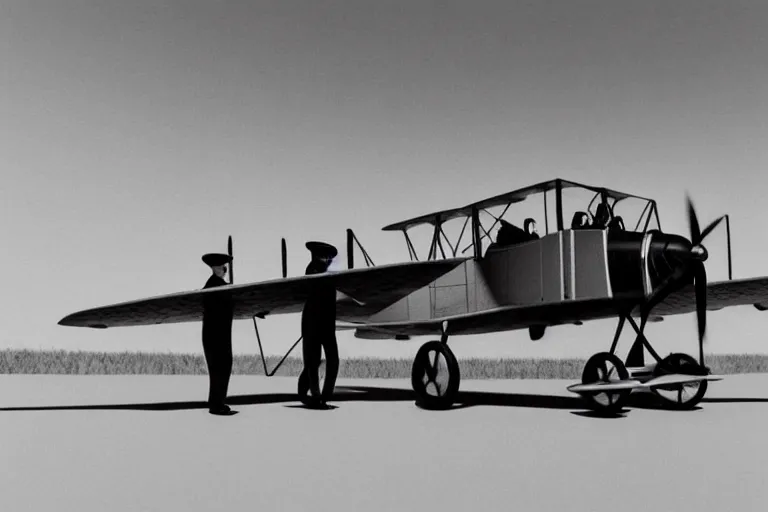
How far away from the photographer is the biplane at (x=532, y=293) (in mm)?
10883

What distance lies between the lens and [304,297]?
46.5 feet

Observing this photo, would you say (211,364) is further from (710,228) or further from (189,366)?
(189,366)

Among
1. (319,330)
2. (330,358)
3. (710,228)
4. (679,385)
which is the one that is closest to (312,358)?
(330,358)

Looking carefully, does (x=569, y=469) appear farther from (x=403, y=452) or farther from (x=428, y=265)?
(x=428, y=265)

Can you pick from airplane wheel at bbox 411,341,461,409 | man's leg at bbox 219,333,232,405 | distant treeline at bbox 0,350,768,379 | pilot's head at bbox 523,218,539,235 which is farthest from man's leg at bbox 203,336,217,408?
distant treeline at bbox 0,350,768,379

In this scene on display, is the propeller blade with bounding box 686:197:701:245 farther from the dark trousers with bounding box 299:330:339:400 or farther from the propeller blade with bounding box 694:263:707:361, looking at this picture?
the dark trousers with bounding box 299:330:339:400

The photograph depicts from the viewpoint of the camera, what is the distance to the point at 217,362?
39.8 feet

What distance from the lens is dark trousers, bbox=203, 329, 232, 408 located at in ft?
39.9

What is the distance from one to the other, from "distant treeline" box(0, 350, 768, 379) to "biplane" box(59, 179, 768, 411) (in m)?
14.5

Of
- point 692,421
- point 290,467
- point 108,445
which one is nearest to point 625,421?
point 692,421

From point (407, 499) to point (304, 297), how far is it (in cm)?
903

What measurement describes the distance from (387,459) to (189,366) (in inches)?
1068

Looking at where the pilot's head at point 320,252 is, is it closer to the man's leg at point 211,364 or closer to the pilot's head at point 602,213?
the man's leg at point 211,364

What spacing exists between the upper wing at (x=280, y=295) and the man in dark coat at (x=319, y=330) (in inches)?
10.6
